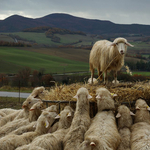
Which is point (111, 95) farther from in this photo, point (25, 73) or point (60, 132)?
point (25, 73)

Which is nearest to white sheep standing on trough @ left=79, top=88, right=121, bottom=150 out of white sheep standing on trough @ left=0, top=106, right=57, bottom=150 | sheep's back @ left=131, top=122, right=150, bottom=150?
sheep's back @ left=131, top=122, right=150, bottom=150

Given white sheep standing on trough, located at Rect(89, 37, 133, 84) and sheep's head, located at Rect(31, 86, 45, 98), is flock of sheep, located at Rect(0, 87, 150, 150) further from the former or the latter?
white sheep standing on trough, located at Rect(89, 37, 133, 84)

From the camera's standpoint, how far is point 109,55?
9969 millimetres

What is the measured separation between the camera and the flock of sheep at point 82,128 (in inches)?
197

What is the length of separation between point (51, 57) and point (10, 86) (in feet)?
191

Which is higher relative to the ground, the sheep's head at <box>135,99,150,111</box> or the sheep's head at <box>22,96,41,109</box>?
the sheep's head at <box>135,99,150,111</box>

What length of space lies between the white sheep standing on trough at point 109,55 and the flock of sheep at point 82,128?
3095 mm

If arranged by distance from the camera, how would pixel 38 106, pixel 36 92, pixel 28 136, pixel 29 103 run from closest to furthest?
pixel 28 136 < pixel 38 106 < pixel 29 103 < pixel 36 92

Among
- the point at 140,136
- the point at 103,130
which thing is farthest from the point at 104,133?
the point at 140,136

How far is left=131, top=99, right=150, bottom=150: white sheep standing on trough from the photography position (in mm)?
4965

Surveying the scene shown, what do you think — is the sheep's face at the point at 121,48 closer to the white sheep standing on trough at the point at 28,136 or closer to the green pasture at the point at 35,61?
the white sheep standing on trough at the point at 28,136

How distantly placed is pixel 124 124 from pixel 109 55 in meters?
4.33

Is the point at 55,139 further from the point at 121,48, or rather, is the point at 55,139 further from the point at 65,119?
the point at 121,48

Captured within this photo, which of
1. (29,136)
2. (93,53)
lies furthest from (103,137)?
(93,53)
